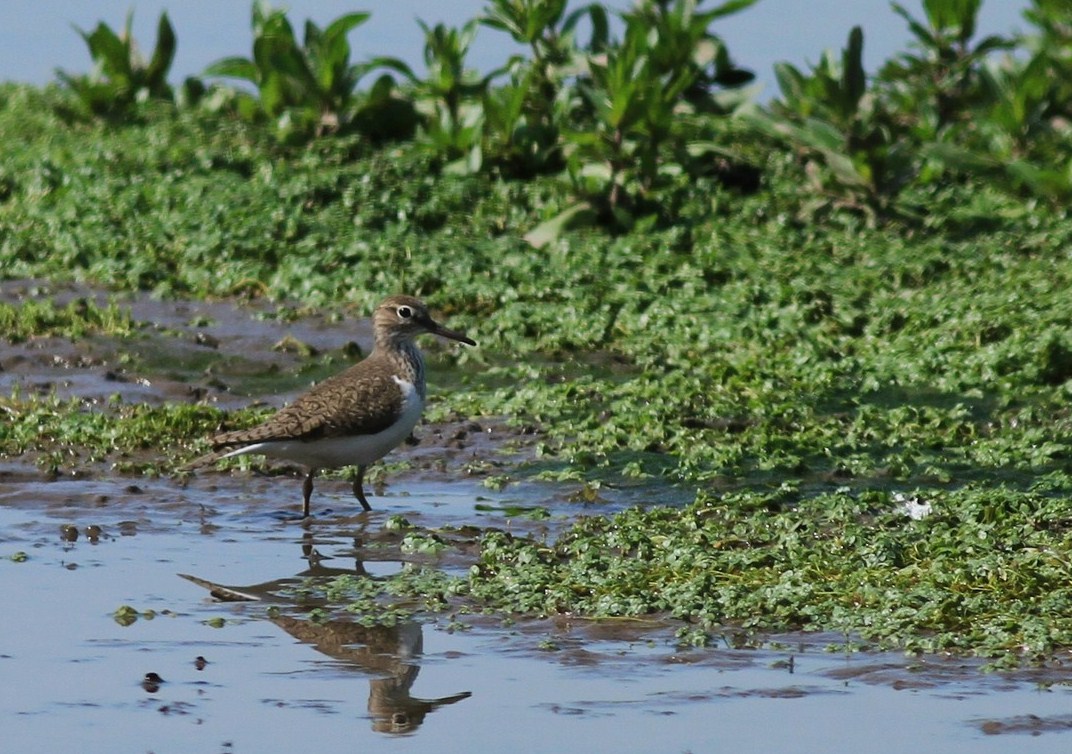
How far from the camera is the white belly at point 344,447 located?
1016 cm

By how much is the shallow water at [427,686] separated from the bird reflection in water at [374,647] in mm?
13

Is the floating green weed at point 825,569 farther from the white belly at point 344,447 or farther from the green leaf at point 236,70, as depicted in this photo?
the green leaf at point 236,70

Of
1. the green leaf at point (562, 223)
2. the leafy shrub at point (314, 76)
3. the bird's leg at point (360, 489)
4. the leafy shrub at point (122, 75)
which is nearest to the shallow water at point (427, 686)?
the bird's leg at point (360, 489)

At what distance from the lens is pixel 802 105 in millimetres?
17250

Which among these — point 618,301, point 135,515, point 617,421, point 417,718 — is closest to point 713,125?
point 618,301

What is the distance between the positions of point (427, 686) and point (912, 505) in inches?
147

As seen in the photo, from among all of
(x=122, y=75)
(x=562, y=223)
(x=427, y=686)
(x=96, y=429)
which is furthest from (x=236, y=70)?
(x=427, y=686)

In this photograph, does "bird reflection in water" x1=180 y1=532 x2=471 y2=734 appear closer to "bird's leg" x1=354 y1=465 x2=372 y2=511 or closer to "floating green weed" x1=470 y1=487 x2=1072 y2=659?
"floating green weed" x1=470 y1=487 x2=1072 y2=659

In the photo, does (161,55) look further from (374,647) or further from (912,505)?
(374,647)

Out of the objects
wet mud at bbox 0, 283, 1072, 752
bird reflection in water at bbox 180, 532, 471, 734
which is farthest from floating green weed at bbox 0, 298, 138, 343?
bird reflection in water at bbox 180, 532, 471, 734

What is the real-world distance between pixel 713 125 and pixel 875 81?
2.43 m

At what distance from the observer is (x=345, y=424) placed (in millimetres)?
10227

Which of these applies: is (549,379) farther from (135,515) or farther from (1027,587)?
(1027,587)

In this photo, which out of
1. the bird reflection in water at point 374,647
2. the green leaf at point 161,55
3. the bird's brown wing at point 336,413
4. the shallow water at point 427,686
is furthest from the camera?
the green leaf at point 161,55
